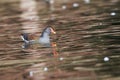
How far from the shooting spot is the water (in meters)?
13.0

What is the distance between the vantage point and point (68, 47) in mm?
15898

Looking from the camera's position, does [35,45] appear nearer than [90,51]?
No

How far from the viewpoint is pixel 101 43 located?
16.0 meters

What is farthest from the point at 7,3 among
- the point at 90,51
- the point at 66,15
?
the point at 90,51

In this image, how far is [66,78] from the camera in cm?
1232

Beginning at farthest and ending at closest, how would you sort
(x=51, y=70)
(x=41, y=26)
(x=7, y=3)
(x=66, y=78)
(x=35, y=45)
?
(x=7, y=3) → (x=41, y=26) → (x=35, y=45) → (x=51, y=70) → (x=66, y=78)

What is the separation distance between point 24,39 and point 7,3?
16024 mm

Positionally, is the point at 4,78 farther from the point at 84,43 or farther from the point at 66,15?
the point at 66,15

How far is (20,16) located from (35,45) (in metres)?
8.94

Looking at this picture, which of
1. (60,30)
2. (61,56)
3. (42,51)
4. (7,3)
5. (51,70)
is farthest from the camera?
(7,3)

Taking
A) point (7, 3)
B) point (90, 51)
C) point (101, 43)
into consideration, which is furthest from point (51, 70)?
point (7, 3)

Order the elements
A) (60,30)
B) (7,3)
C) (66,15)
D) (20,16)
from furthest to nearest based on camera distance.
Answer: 1. (7,3)
2. (20,16)
3. (66,15)
4. (60,30)

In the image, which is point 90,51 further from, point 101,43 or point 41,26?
point 41,26

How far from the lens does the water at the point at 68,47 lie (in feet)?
42.5
